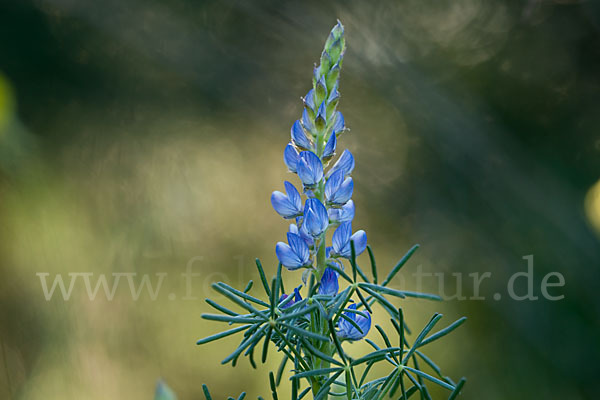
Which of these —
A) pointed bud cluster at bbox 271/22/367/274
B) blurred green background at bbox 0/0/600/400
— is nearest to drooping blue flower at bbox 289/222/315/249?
pointed bud cluster at bbox 271/22/367/274

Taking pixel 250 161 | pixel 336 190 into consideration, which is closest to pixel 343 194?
pixel 336 190

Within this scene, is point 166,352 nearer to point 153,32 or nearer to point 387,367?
point 387,367

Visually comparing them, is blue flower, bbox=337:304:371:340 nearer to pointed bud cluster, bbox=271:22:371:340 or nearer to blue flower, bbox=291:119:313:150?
pointed bud cluster, bbox=271:22:371:340

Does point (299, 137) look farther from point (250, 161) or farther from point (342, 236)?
point (250, 161)

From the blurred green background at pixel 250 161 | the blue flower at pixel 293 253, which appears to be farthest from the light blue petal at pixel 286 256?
the blurred green background at pixel 250 161

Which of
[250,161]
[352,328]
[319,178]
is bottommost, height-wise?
[352,328]
